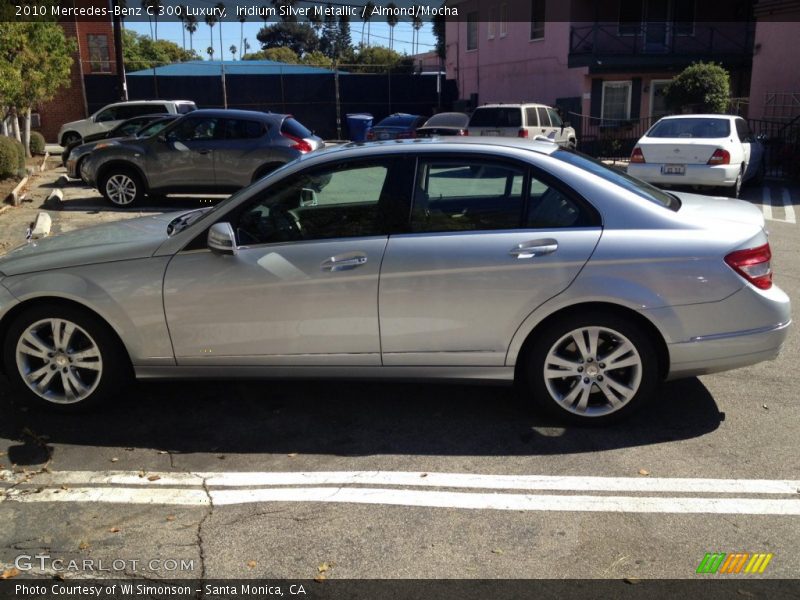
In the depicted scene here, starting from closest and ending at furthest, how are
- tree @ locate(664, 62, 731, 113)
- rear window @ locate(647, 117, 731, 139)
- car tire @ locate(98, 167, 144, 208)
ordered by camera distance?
car tire @ locate(98, 167, 144, 208) → rear window @ locate(647, 117, 731, 139) → tree @ locate(664, 62, 731, 113)

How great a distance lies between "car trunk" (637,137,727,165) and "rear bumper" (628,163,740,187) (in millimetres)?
109

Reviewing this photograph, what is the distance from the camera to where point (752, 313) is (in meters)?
4.26

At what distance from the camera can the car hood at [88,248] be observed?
454 centimetres

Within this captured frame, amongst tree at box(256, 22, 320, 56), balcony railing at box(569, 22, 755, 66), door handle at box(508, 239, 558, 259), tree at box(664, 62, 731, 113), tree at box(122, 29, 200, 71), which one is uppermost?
tree at box(256, 22, 320, 56)

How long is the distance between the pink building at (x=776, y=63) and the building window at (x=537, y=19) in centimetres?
891

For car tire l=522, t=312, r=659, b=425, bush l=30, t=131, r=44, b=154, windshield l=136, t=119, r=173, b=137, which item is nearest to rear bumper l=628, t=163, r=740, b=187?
windshield l=136, t=119, r=173, b=137

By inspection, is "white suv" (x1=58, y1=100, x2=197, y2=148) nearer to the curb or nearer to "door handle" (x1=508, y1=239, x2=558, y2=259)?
the curb

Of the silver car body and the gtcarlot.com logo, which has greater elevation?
the silver car body

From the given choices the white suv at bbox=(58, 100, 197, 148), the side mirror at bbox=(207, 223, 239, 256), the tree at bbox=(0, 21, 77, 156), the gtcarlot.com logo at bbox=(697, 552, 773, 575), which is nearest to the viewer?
the gtcarlot.com logo at bbox=(697, 552, 773, 575)

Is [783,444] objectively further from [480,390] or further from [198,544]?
[198,544]

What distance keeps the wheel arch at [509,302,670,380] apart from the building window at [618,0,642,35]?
2722 centimetres

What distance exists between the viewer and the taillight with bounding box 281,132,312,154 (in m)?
13.2

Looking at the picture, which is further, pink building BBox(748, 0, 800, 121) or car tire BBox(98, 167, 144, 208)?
pink building BBox(748, 0, 800, 121)

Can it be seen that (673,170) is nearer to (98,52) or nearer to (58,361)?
(58,361)
